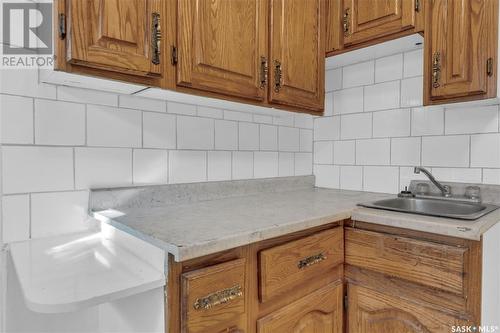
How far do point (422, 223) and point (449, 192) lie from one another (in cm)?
59

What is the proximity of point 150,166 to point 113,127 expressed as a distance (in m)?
0.20

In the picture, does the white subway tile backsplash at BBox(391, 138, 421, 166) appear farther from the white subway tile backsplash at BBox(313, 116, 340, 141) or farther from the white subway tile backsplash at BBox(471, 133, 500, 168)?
the white subway tile backsplash at BBox(313, 116, 340, 141)

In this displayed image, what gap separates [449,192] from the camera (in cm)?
144

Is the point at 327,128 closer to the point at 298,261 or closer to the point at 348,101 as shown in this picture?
the point at 348,101

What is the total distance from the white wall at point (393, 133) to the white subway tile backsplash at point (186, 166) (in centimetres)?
85

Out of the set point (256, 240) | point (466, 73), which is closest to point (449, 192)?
point (466, 73)

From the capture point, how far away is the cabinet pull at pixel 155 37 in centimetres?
93

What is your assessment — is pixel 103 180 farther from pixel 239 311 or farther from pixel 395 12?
pixel 395 12

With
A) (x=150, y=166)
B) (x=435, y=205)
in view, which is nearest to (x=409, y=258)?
(x=435, y=205)

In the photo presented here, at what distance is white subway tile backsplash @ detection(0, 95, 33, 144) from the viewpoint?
0.89 m

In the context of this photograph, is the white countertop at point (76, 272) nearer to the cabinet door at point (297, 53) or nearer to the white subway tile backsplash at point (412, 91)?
the cabinet door at point (297, 53)

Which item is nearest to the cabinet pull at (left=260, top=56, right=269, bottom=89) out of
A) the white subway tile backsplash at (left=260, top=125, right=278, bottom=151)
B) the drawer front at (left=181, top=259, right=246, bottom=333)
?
the white subway tile backsplash at (left=260, top=125, right=278, bottom=151)

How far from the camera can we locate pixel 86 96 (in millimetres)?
1045

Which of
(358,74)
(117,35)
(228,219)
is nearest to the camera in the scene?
(117,35)
